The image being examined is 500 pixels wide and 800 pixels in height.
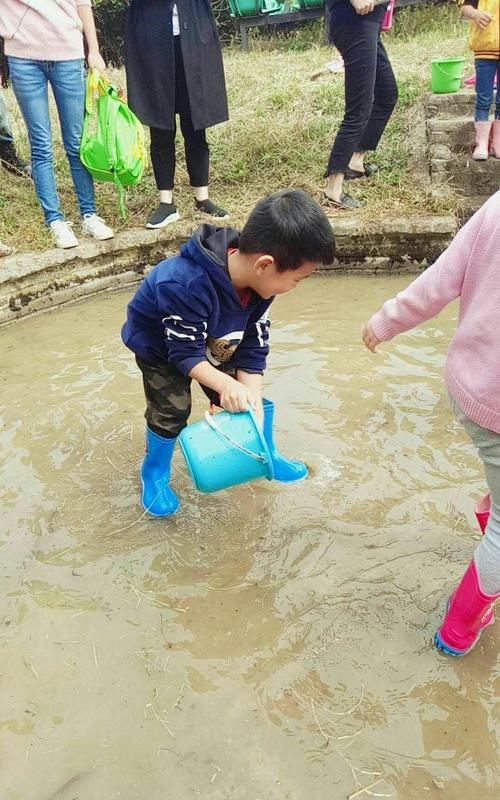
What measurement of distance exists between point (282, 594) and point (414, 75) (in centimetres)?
594

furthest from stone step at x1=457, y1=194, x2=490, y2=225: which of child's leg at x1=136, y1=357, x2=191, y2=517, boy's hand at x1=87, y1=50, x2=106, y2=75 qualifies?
child's leg at x1=136, y1=357, x2=191, y2=517

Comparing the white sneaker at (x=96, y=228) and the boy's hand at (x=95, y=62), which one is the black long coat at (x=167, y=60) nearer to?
the boy's hand at (x=95, y=62)

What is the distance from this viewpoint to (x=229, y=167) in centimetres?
538

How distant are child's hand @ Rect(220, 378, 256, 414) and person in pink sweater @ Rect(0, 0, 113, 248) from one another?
8.54 feet

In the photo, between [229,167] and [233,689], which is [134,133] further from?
[233,689]

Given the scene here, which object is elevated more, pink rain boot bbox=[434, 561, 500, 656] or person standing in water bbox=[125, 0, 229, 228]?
person standing in water bbox=[125, 0, 229, 228]

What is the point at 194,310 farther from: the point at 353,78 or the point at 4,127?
the point at 4,127

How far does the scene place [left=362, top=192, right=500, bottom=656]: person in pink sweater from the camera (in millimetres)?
1510

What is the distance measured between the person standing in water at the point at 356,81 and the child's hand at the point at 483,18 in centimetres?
67

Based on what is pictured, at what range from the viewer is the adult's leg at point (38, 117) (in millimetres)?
3918

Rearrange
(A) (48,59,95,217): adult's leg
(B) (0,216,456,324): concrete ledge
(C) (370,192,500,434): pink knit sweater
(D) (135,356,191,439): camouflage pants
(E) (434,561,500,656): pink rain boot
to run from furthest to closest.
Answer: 1. (B) (0,216,456,324): concrete ledge
2. (A) (48,59,95,217): adult's leg
3. (D) (135,356,191,439): camouflage pants
4. (E) (434,561,500,656): pink rain boot
5. (C) (370,192,500,434): pink knit sweater

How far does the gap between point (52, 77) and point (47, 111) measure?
0.19m

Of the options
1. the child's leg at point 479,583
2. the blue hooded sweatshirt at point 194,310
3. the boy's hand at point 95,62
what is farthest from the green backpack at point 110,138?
the child's leg at point 479,583

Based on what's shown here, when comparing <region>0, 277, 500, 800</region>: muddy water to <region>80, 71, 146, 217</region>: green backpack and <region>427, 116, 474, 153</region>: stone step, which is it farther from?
<region>427, 116, 474, 153</region>: stone step
